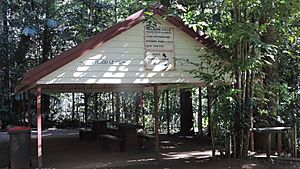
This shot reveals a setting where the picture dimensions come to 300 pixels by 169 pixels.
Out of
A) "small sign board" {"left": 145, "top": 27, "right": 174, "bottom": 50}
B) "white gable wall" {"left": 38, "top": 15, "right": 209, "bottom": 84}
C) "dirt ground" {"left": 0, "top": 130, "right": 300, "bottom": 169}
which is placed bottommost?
"dirt ground" {"left": 0, "top": 130, "right": 300, "bottom": 169}

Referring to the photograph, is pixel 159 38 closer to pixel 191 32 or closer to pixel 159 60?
pixel 159 60

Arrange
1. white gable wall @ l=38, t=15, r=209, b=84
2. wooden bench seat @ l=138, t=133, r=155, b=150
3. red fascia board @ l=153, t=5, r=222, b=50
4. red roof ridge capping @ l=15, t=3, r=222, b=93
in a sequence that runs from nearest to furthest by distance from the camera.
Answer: red roof ridge capping @ l=15, t=3, r=222, b=93
white gable wall @ l=38, t=15, r=209, b=84
red fascia board @ l=153, t=5, r=222, b=50
wooden bench seat @ l=138, t=133, r=155, b=150

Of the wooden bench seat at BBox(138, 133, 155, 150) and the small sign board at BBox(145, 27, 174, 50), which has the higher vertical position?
the small sign board at BBox(145, 27, 174, 50)

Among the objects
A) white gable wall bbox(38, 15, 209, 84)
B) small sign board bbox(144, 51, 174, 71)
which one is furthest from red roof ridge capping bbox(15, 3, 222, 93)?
small sign board bbox(144, 51, 174, 71)

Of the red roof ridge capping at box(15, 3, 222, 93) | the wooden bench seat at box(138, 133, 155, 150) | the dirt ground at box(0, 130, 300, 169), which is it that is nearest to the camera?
the red roof ridge capping at box(15, 3, 222, 93)

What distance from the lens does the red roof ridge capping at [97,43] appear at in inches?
291

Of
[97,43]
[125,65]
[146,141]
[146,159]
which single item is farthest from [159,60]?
[146,141]

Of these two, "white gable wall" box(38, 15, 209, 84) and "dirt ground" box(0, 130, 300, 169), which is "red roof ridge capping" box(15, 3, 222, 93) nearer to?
"white gable wall" box(38, 15, 209, 84)

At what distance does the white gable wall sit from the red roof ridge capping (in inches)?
5.0

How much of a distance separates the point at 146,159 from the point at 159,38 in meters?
3.14

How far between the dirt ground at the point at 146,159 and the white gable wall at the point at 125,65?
199cm

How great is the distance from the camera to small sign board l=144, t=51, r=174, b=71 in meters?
8.34

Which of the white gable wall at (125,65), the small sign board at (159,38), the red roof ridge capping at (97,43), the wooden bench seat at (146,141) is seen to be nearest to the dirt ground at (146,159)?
the wooden bench seat at (146,141)

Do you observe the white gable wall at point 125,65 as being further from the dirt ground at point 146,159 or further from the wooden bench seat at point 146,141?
the wooden bench seat at point 146,141
